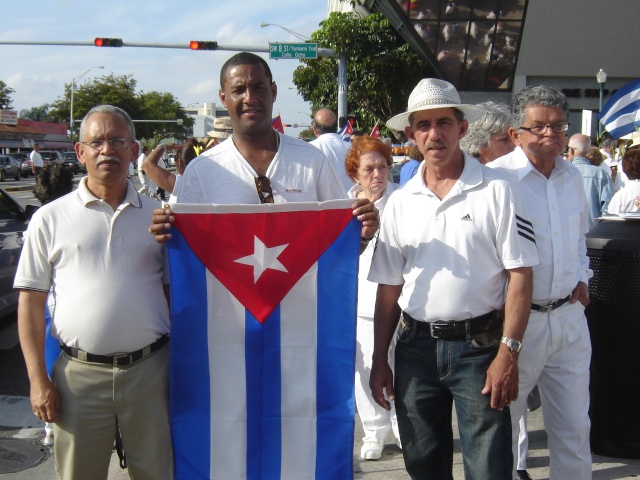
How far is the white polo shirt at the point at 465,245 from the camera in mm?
3000

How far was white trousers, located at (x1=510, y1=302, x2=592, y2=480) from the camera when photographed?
355 centimetres

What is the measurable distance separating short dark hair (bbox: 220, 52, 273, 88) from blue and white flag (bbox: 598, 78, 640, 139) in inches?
427

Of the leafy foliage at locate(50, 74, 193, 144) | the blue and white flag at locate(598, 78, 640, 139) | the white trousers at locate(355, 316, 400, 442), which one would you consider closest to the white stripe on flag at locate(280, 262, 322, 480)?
the white trousers at locate(355, 316, 400, 442)

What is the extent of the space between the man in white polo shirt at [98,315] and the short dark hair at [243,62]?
0.50 meters

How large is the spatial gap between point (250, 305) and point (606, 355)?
269 cm

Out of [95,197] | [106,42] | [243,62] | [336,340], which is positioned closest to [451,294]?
[336,340]

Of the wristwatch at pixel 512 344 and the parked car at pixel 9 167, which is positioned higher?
the parked car at pixel 9 167

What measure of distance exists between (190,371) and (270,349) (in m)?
0.37

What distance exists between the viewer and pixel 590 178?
802 cm

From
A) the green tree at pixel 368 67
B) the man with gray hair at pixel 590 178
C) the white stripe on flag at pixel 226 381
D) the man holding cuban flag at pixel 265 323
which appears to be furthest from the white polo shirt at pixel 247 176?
the green tree at pixel 368 67

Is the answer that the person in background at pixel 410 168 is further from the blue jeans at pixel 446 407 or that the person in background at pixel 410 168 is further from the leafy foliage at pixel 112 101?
the leafy foliage at pixel 112 101

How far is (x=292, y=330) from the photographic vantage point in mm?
3164

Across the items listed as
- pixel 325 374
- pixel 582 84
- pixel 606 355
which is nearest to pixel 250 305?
pixel 325 374

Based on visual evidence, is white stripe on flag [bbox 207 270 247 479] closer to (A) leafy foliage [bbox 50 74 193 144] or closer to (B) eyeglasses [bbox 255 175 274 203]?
(B) eyeglasses [bbox 255 175 274 203]
